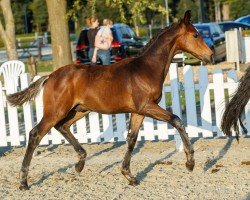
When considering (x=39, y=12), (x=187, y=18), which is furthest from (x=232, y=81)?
(x=39, y=12)

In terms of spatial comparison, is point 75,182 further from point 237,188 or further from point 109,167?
point 237,188

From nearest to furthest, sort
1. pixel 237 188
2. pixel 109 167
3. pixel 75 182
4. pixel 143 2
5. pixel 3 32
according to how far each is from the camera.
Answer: pixel 237 188 < pixel 75 182 < pixel 109 167 < pixel 143 2 < pixel 3 32

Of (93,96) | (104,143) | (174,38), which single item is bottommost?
(104,143)

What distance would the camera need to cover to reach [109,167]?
33.5ft

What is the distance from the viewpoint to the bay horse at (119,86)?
907cm

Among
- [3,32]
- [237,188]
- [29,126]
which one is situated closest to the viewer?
[237,188]

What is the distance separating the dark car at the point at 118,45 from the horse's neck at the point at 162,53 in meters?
19.8

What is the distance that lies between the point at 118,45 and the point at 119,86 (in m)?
20.5

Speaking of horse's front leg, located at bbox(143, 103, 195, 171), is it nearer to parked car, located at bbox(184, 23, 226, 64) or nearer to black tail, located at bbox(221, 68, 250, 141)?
black tail, located at bbox(221, 68, 250, 141)

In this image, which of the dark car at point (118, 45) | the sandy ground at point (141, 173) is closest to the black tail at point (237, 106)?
the sandy ground at point (141, 173)

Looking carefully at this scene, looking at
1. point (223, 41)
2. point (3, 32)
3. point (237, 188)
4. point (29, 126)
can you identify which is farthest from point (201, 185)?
point (223, 41)

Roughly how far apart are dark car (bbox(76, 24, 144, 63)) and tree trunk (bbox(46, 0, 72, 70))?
40.8ft

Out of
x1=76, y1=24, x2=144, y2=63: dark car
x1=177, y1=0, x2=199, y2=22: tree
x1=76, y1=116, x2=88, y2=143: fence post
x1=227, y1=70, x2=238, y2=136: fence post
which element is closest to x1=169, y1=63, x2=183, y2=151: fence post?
x1=227, y1=70, x2=238, y2=136: fence post

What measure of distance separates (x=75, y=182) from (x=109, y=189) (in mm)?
654
